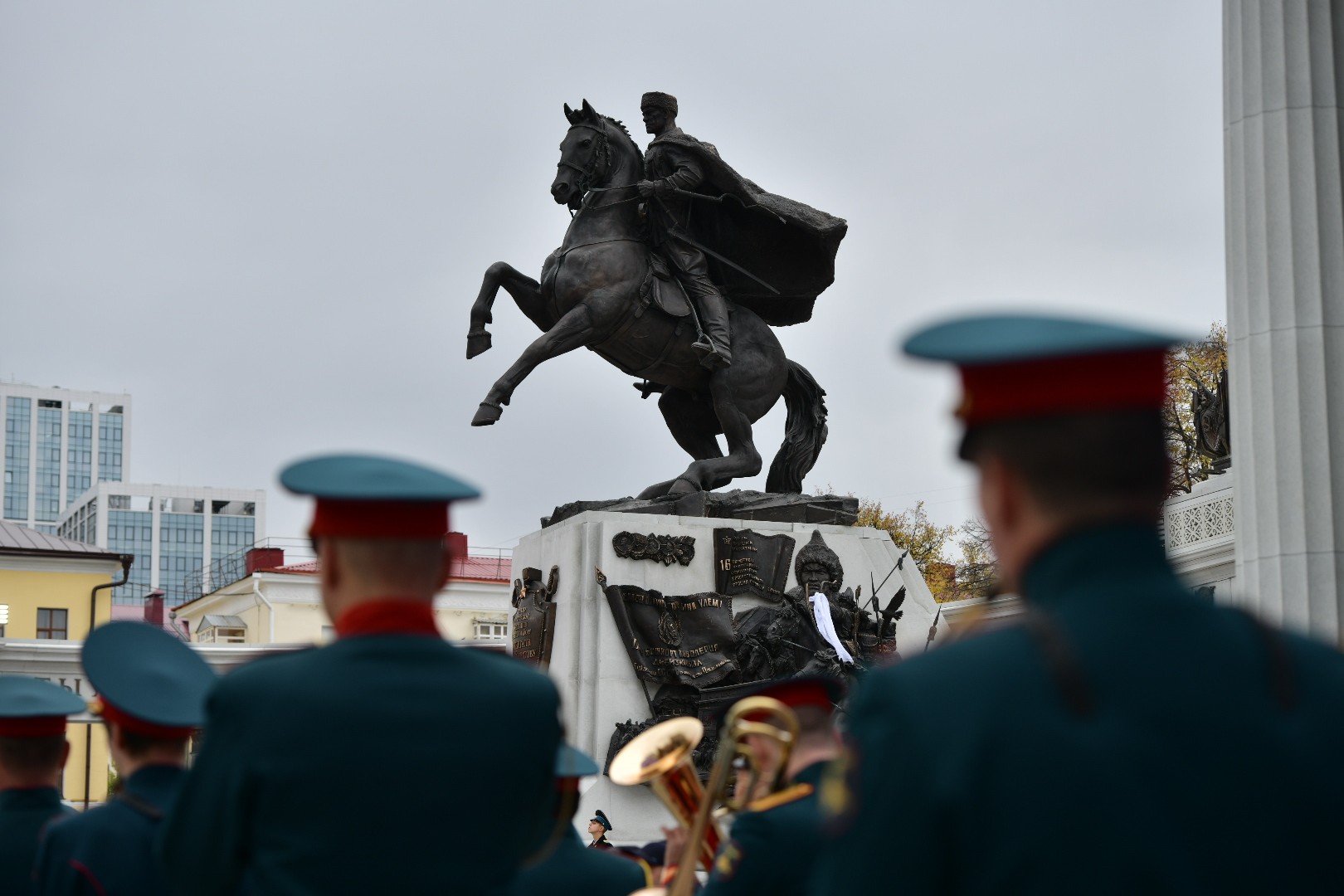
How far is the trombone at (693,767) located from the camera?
414 centimetres

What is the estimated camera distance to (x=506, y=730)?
301 cm

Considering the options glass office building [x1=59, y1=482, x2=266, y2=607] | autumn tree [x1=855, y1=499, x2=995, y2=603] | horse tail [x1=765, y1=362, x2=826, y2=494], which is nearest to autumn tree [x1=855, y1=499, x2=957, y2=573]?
autumn tree [x1=855, y1=499, x2=995, y2=603]

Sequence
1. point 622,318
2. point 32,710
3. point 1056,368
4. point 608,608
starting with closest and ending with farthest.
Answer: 1. point 1056,368
2. point 32,710
3. point 608,608
4. point 622,318

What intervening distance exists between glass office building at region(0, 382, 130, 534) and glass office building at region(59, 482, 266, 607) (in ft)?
42.6

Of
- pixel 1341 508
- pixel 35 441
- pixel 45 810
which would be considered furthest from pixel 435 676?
pixel 35 441

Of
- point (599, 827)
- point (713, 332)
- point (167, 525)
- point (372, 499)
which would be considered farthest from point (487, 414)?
point (167, 525)

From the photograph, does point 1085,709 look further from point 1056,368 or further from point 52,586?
point 52,586

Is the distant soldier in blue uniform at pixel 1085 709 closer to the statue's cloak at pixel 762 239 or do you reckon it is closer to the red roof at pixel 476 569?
the statue's cloak at pixel 762 239

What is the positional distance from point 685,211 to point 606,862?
9.54m

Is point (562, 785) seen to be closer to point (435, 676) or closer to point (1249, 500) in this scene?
point (435, 676)

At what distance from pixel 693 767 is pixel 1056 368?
3.04 metres

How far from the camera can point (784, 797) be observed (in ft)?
13.4

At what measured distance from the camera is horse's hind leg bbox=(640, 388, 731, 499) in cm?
1420

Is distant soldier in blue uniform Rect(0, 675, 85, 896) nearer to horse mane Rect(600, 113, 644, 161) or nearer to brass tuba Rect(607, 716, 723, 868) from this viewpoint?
brass tuba Rect(607, 716, 723, 868)
